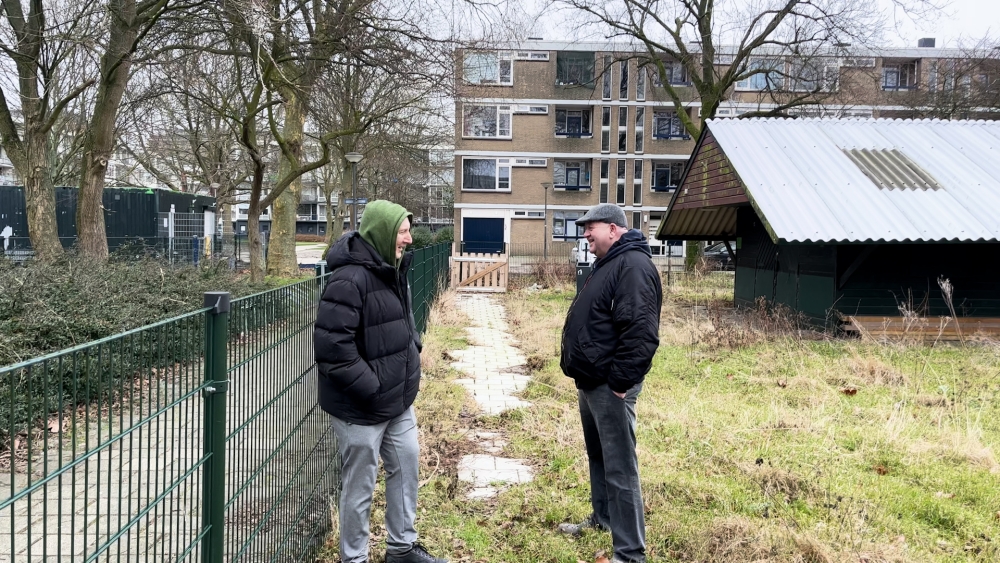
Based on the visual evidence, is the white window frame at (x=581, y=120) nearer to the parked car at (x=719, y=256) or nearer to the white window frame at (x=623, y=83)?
the white window frame at (x=623, y=83)

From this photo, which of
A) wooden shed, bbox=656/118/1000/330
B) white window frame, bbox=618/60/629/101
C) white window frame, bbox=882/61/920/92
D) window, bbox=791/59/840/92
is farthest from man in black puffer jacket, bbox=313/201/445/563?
white window frame, bbox=882/61/920/92

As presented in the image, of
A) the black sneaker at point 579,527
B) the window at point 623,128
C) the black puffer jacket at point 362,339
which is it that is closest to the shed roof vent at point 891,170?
the black sneaker at point 579,527

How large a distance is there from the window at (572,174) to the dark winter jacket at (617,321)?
41322 mm

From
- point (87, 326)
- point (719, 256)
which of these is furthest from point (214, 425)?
point (719, 256)

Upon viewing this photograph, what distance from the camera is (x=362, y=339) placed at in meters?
3.76

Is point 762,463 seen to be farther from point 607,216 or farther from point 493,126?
point 493,126

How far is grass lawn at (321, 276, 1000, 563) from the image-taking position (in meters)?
4.67

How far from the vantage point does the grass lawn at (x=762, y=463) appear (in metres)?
4.67

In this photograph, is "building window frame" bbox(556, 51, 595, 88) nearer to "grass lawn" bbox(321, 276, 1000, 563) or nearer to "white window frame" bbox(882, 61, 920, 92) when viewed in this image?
"white window frame" bbox(882, 61, 920, 92)

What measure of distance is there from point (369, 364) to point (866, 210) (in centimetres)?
1155

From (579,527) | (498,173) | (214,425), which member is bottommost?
(579,527)

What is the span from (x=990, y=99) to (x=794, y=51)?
10.1m

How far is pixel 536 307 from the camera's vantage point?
709 inches

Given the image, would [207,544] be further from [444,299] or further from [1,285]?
[444,299]
